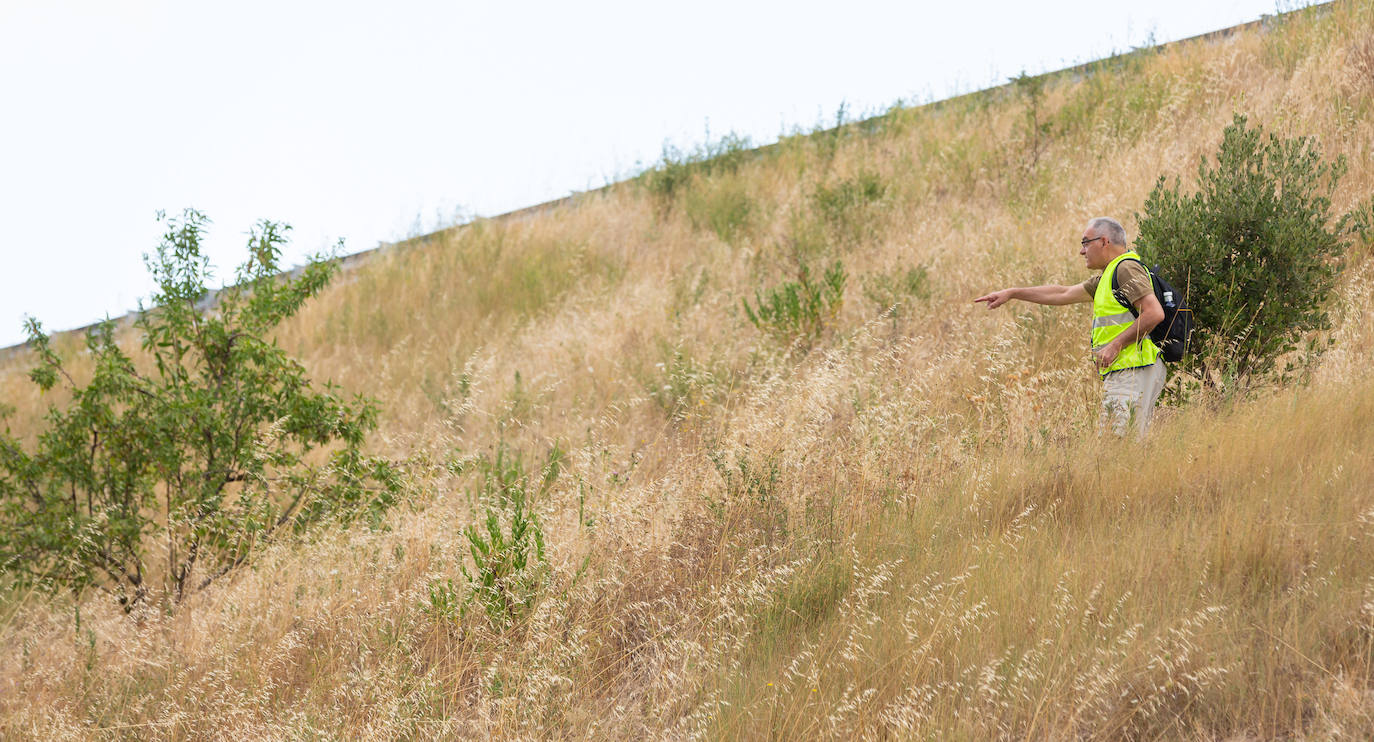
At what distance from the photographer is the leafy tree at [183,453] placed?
6012 mm

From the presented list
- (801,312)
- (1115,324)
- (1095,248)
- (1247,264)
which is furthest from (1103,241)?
(801,312)

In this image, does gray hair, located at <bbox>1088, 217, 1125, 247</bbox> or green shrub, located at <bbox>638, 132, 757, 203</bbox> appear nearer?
gray hair, located at <bbox>1088, 217, 1125, 247</bbox>

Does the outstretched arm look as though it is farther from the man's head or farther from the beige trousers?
the beige trousers

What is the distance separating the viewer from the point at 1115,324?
5023 millimetres

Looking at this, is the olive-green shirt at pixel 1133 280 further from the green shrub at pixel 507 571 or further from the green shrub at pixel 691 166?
the green shrub at pixel 691 166

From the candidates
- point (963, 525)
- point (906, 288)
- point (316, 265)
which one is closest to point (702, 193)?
point (906, 288)

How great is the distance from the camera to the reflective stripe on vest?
16.2 feet

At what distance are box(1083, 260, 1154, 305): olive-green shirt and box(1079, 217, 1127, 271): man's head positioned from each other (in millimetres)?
248

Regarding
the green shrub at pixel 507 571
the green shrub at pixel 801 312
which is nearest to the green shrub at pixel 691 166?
the green shrub at pixel 801 312

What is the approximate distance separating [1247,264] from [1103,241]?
39.7 inches

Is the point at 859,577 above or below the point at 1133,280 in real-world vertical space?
below

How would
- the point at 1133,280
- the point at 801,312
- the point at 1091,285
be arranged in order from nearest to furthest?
the point at 1133,280 < the point at 1091,285 < the point at 801,312

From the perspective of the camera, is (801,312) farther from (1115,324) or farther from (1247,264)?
(1247,264)

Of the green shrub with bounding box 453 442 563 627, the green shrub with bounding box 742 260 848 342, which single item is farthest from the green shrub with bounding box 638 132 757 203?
the green shrub with bounding box 453 442 563 627
